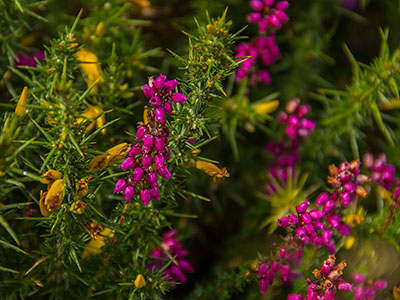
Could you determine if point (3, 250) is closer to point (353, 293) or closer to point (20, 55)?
point (20, 55)

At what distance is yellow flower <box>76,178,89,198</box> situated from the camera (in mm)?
963

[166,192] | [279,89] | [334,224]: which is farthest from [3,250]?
[279,89]

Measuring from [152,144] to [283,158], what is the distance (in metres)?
0.80

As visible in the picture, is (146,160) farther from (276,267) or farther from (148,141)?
(276,267)

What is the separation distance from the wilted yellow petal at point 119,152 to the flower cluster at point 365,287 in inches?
29.2

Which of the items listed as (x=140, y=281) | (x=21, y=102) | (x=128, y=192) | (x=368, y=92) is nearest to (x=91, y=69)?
(x=21, y=102)

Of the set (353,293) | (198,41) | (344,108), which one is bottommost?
(353,293)

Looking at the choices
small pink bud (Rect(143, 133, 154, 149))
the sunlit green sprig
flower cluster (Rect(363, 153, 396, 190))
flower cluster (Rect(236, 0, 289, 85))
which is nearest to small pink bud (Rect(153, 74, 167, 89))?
small pink bud (Rect(143, 133, 154, 149))

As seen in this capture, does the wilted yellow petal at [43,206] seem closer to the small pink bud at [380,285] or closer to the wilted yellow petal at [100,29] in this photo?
the wilted yellow petal at [100,29]

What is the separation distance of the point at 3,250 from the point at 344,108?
1.19 m

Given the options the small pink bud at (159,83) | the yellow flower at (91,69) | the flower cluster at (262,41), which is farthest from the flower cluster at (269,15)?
the small pink bud at (159,83)

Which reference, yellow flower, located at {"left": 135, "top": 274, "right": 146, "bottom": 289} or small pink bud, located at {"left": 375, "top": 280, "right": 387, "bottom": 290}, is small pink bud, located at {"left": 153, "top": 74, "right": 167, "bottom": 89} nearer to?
yellow flower, located at {"left": 135, "top": 274, "right": 146, "bottom": 289}

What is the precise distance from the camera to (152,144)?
952 mm

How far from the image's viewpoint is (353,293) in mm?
1269
